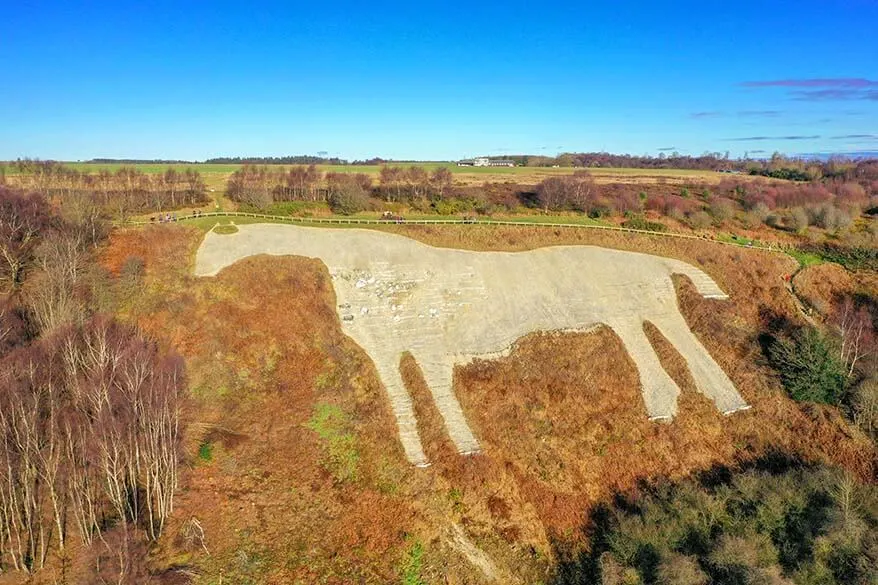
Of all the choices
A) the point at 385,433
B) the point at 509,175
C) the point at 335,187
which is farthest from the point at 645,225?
the point at 509,175

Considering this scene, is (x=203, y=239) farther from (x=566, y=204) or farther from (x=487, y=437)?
(x=566, y=204)

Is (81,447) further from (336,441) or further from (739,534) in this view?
(739,534)

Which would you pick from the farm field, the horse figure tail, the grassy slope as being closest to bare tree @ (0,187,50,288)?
the grassy slope

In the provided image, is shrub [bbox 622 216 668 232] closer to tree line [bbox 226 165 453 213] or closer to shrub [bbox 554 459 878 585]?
tree line [bbox 226 165 453 213]

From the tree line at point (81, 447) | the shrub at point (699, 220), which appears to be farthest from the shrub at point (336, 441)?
the shrub at point (699, 220)

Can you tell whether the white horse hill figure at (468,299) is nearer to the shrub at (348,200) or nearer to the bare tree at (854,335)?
the bare tree at (854,335)
